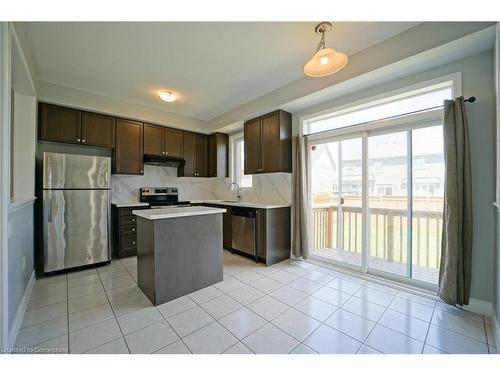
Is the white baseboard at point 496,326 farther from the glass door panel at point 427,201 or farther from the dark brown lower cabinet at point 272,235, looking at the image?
the dark brown lower cabinet at point 272,235

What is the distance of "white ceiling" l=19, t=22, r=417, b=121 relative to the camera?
6.51 ft

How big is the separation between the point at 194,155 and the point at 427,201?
4.09 meters

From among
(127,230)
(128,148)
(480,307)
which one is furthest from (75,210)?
(480,307)

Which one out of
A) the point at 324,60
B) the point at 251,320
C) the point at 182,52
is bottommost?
the point at 251,320

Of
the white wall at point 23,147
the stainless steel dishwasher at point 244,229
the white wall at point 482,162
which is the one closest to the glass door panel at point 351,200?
the white wall at point 482,162

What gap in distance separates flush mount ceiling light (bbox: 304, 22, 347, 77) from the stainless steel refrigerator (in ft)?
10.4

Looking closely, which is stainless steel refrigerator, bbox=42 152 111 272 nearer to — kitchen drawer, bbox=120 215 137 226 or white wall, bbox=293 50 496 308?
kitchen drawer, bbox=120 215 137 226

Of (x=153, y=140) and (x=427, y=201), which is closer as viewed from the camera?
(x=427, y=201)

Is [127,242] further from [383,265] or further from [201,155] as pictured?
[383,265]

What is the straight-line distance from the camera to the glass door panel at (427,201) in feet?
7.58

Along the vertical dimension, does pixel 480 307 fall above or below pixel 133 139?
below

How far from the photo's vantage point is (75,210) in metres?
2.97
